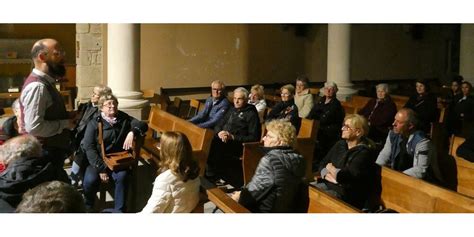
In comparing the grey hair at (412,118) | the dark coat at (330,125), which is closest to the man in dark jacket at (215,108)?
the dark coat at (330,125)

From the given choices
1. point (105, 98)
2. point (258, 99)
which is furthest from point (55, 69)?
point (258, 99)

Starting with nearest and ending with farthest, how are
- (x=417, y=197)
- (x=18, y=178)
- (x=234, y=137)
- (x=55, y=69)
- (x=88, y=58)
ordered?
(x=18, y=178)
(x=417, y=197)
(x=55, y=69)
(x=234, y=137)
(x=88, y=58)

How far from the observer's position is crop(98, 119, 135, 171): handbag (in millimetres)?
4695

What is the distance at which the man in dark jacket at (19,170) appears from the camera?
3.53m

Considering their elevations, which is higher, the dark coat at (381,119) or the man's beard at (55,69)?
the man's beard at (55,69)

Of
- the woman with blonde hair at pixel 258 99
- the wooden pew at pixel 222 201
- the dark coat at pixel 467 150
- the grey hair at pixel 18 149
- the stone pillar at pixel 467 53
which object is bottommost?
the wooden pew at pixel 222 201

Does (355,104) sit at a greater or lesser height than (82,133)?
greater

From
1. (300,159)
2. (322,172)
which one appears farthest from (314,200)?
(322,172)

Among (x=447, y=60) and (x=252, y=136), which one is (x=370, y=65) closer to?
(x=447, y=60)

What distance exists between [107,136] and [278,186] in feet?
5.87

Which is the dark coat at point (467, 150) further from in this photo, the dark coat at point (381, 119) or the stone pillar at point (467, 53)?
the stone pillar at point (467, 53)

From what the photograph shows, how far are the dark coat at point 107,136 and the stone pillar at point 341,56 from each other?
565cm

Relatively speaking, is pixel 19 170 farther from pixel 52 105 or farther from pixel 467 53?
pixel 467 53

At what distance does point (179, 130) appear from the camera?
6.04 meters
